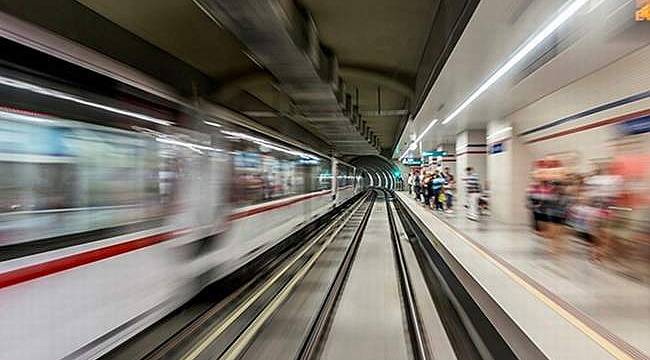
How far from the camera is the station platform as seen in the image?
365cm

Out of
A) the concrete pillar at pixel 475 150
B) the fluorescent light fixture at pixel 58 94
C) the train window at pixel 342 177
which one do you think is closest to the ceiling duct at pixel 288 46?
the fluorescent light fixture at pixel 58 94

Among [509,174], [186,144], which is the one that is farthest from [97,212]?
[509,174]

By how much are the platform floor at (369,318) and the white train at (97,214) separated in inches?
65.7

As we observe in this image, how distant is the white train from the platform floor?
1668 mm

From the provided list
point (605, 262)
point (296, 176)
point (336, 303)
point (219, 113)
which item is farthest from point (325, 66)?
point (605, 262)

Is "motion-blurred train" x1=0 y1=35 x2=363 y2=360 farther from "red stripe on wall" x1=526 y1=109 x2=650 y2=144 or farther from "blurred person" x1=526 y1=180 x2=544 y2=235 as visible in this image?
"red stripe on wall" x1=526 y1=109 x2=650 y2=144

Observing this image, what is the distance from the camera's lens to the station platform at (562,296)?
12.0ft

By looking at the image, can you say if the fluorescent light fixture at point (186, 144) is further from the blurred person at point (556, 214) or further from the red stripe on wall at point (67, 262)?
the blurred person at point (556, 214)

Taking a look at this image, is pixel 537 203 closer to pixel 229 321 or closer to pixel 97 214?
pixel 229 321

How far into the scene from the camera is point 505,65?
7949 mm

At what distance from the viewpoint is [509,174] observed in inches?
536

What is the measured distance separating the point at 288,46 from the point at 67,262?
4632mm

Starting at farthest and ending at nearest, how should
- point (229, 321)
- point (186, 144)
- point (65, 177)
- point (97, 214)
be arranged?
point (229, 321)
point (186, 144)
point (97, 214)
point (65, 177)

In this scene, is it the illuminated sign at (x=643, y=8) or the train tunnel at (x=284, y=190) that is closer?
the train tunnel at (x=284, y=190)
